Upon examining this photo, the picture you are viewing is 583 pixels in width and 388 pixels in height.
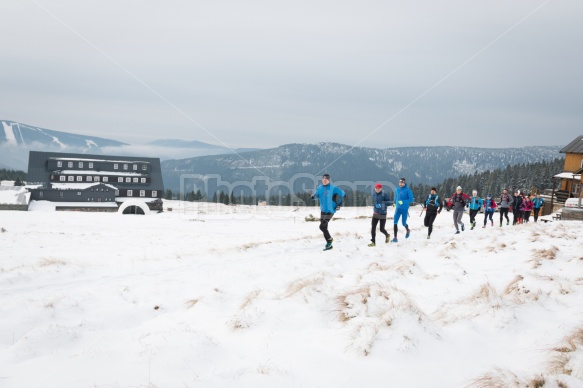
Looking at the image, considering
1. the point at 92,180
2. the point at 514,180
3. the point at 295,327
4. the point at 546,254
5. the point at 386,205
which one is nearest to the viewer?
the point at 295,327

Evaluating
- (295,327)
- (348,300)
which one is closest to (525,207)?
(348,300)

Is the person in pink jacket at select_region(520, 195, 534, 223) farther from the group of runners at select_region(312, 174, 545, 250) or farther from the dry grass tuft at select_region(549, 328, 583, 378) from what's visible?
the dry grass tuft at select_region(549, 328, 583, 378)

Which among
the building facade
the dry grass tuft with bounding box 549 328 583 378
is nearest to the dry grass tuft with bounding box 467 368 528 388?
the dry grass tuft with bounding box 549 328 583 378

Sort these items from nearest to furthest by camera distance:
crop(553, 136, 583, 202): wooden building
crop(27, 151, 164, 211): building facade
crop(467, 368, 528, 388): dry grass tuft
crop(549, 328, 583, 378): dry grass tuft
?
crop(467, 368, 528, 388): dry grass tuft < crop(549, 328, 583, 378): dry grass tuft < crop(553, 136, 583, 202): wooden building < crop(27, 151, 164, 211): building facade

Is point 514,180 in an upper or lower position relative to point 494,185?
upper

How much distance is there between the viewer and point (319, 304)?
17.3 feet

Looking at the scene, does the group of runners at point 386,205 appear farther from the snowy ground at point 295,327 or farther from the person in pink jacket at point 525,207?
the snowy ground at point 295,327

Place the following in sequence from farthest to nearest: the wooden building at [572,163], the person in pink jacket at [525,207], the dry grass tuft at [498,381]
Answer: the wooden building at [572,163]
the person in pink jacket at [525,207]
the dry grass tuft at [498,381]

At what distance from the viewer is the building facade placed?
7456cm

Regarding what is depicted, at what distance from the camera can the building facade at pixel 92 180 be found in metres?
74.6

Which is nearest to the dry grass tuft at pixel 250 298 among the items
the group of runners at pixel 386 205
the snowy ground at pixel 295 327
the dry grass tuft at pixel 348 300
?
the snowy ground at pixel 295 327

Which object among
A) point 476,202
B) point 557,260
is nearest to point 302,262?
point 557,260

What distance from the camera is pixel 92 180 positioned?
265 ft

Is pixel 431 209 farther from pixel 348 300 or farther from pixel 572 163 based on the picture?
pixel 572 163
